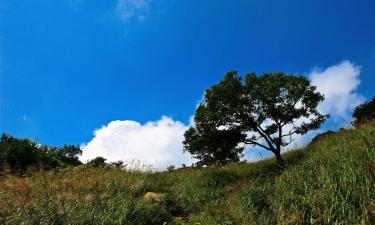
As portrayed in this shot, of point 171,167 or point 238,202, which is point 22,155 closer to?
point 171,167

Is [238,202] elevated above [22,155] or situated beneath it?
situated beneath

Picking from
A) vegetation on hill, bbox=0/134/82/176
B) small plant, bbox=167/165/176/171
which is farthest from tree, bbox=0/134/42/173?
small plant, bbox=167/165/176/171

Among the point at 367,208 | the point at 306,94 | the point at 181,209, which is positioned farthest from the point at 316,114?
the point at 367,208

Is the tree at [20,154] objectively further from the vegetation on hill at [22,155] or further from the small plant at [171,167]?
the small plant at [171,167]

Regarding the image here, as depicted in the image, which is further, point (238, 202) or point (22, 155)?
point (22, 155)

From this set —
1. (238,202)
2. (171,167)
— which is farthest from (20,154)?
(238,202)

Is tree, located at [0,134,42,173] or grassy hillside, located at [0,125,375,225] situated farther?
tree, located at [0,134,42,173]

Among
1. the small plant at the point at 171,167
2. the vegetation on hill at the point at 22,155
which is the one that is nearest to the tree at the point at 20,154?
the vegetation on hill at the point at 22,155

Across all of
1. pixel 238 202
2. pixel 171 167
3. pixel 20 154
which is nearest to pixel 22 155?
pixel 20 154

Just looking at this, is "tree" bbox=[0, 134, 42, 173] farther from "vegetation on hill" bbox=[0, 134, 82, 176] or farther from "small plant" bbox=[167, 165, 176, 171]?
"small plant" bbox=[167, 165, 176, 171]

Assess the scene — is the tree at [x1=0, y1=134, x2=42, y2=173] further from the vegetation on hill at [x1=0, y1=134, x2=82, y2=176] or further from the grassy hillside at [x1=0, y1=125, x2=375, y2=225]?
the grassy hillside at [x1=0, y1=125, x2=375, y2=225]

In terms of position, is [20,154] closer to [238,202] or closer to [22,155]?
[22,155]

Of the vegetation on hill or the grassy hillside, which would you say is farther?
the vegetation on hill

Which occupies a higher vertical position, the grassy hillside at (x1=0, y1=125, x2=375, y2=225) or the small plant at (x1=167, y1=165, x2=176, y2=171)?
the small plant at (x1=167, y1=165, x2=176, y2=171)
